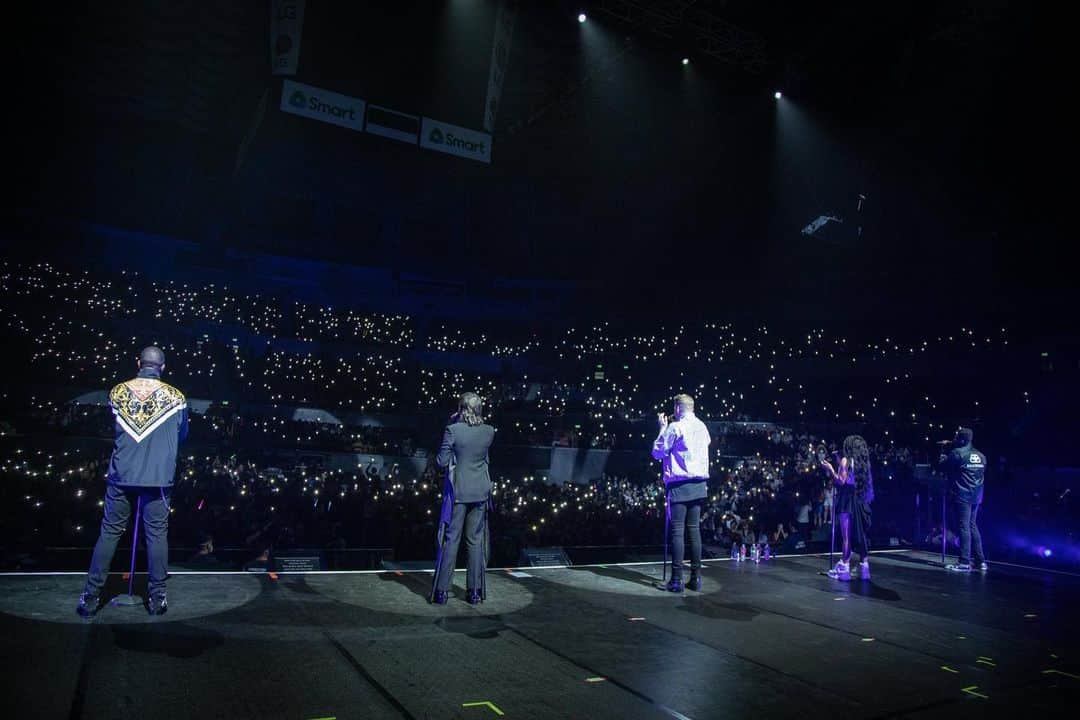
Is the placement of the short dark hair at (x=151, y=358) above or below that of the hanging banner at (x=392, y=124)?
below

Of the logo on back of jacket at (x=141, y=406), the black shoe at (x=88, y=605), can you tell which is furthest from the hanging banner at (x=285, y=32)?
the black shoe at (x=88, y=605)

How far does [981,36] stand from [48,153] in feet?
76.9

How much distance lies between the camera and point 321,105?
1259cm

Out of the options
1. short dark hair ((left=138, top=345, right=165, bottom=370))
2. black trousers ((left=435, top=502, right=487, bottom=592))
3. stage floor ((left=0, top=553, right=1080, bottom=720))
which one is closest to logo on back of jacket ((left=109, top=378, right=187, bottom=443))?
short dark hair ((left=138, top=345, right=165, bottom=370))

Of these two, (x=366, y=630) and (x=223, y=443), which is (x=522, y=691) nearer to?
(x=366, y=630)

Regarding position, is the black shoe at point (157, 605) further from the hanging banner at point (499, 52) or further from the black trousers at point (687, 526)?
the hanging banner at point (499, 52)

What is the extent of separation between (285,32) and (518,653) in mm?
11286

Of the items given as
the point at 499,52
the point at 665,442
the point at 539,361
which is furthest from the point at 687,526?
the point at 539,361

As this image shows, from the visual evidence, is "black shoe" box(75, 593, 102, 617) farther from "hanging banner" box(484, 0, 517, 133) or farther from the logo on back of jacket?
"hanging banner" box(484, 0, 517, 133)

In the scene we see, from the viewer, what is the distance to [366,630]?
11.8ft

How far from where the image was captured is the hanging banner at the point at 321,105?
40.1 ft

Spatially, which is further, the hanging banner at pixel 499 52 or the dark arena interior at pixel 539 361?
the hanging banner at pixel 499 52

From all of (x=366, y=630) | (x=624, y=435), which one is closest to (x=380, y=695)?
(x=366, y=630)

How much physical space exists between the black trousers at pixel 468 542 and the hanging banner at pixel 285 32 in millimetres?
9708
